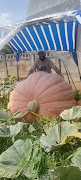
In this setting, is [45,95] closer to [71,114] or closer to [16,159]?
[71,114]

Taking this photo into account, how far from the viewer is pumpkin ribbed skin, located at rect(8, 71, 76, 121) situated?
194 cm

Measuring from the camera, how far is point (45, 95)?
199cm

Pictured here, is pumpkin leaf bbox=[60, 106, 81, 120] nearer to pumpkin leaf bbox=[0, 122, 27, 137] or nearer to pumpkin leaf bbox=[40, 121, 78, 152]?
pumpkin leaf bbox=[40, 121, 78, 152]

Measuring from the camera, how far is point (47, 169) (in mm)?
1015


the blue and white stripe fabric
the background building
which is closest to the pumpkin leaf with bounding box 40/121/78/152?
the background building

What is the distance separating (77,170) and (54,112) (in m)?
1.10

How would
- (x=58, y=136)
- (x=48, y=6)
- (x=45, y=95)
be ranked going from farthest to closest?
(x=48, y=6), (x=45, y=95), (x=58, y=136)

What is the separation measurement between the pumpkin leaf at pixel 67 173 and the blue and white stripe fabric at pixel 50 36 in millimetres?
2942

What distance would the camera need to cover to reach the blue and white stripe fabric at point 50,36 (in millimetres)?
3838

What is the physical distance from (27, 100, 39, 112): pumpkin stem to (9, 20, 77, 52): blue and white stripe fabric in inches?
76.5

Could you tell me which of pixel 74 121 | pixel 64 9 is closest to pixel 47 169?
pixel 74 121

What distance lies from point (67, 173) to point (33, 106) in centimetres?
107

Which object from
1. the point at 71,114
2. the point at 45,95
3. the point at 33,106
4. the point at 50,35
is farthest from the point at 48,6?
the point at 50,35

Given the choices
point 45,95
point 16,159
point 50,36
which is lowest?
point 16,159
